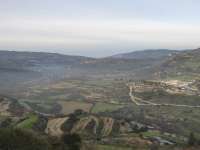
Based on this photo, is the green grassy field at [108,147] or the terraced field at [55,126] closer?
the green grassy field at [108,147]

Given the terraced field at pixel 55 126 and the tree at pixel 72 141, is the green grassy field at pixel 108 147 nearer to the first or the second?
the tree at pixel 72 141

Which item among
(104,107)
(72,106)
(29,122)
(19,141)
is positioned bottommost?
(72,106)

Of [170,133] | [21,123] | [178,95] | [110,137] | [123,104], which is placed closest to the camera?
[110,137]

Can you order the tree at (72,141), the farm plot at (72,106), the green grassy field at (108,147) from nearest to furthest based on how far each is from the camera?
1. the tree at (72,141)
2. the green grassy field at (108,147)
3. the farm plot at (72,106)

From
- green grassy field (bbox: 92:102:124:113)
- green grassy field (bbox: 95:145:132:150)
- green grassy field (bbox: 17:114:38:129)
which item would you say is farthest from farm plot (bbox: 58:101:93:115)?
green grassy field (bbox: 95:145:132:150)

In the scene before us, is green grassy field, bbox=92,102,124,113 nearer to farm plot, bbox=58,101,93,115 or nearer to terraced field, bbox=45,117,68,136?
farm plot, bbox=58,101,93,115

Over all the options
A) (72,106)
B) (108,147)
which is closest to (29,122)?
(108,147)

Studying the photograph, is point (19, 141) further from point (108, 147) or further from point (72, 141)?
point (108, 147)

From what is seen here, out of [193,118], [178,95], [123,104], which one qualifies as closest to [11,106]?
[123,104]

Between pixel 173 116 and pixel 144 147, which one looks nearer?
pixel 144 147

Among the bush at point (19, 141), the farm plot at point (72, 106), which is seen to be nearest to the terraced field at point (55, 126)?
the bush at point (19, 141)

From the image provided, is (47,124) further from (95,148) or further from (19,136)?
(19,136)
